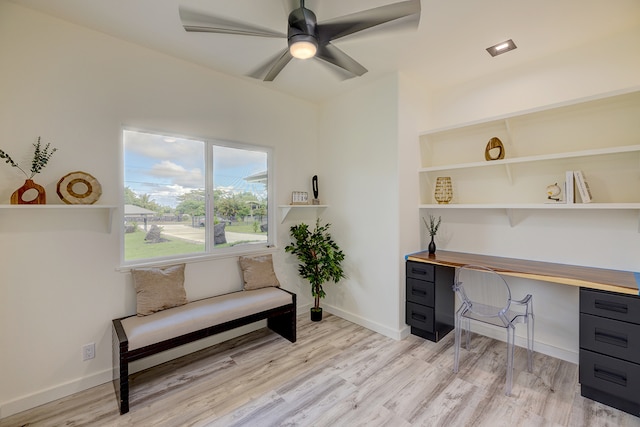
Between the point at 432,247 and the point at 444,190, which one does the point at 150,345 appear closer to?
the point at 432,247

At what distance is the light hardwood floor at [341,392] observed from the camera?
1901 millimetres

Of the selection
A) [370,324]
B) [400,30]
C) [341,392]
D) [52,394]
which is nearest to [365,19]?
[400,30]

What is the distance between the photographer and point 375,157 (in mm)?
3219

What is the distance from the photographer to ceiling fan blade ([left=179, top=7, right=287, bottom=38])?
4.92 ft

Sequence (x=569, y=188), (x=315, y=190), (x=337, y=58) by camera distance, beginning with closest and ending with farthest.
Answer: (x=337, y=58), (x=569, y=188), (x=315, y=190)

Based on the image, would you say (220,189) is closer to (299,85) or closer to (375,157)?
(299,85)

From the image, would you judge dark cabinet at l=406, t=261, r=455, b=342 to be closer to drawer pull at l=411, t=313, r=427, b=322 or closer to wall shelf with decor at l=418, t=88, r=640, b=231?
drawer pull at l=411, t=313, r=427, b=322

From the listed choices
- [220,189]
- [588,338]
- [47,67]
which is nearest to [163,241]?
[220,189]

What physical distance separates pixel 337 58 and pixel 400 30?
43cm

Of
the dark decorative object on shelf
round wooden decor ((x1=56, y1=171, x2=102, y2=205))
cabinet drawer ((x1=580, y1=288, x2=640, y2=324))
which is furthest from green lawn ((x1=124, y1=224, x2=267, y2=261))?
cabinet drawer ((x1=580, y1=288, x2=640, y2=324))

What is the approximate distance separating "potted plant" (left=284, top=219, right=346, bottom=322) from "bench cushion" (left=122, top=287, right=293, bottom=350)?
55 cm

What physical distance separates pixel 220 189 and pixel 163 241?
777mm

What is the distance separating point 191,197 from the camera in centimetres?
288

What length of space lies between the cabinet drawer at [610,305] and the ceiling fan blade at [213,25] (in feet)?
9.23
